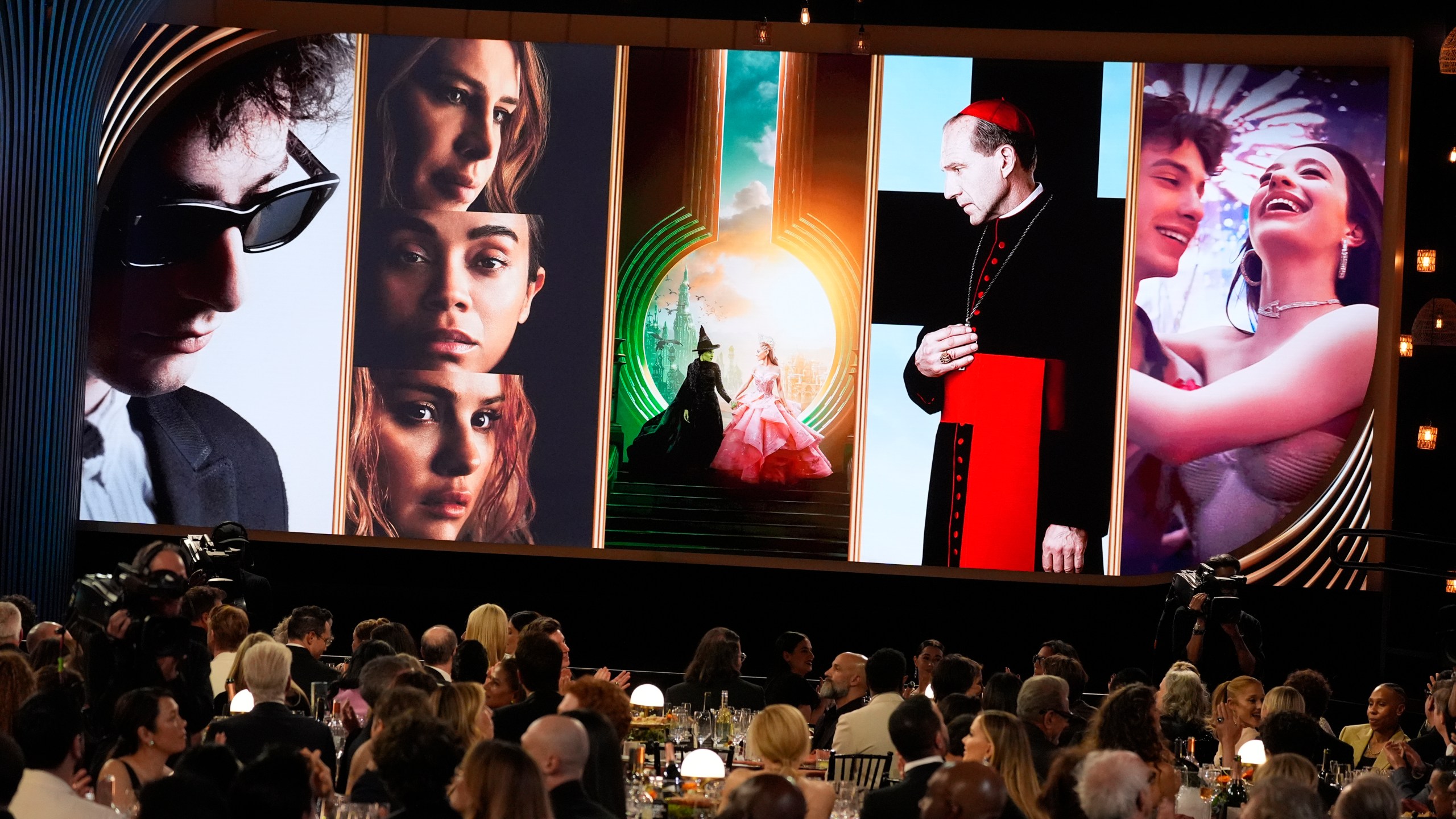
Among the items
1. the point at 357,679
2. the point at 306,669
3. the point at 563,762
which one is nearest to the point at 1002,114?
the point at 306,669

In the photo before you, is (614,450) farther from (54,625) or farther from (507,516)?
(54,625)

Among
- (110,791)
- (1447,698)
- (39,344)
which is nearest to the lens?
(110,791)

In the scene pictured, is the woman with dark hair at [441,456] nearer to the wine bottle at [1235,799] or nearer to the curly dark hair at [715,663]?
the curly dark hair at [715,663]

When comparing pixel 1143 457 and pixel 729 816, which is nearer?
pixel 729 816

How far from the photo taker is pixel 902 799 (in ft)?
15.5

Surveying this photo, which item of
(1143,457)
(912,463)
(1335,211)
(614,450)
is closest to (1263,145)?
(1335,211)

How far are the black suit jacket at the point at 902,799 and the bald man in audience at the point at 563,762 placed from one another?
94 centimetres

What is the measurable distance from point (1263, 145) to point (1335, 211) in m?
0.71

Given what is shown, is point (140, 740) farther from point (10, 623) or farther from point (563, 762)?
point (10, 623)

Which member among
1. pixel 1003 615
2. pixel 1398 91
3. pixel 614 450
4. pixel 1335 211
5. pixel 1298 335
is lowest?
pixel 1003 615

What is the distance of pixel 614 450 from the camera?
12.0 meters

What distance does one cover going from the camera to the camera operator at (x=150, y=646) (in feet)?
19.7

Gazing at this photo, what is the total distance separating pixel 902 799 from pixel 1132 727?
1.18 m

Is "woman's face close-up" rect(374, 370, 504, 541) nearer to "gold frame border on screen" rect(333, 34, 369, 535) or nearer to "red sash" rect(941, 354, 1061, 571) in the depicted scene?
"gold frame border on screen" rect(333, 34, 369, 535)
